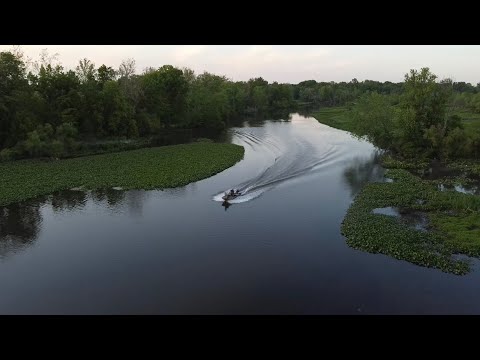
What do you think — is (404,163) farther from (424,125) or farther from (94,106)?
(94,106)

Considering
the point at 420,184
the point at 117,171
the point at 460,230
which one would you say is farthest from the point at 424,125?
the point at 117,171

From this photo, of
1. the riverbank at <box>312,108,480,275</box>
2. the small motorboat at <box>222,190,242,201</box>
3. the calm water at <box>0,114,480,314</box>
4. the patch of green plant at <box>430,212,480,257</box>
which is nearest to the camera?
the calm water at <box>0,114,480,314</box>

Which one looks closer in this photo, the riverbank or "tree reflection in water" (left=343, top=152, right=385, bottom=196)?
the riverbank

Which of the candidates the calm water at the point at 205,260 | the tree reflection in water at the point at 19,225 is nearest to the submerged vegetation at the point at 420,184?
the calm water at the point at 205,260

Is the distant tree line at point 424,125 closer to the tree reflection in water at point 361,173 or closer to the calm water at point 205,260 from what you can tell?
the tree reflection in water at point 361,173

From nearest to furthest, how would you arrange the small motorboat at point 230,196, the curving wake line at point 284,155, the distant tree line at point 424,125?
the small motorboat at point 230,196, the curving wake line at point 284,155, the distant tree line at point 424,125

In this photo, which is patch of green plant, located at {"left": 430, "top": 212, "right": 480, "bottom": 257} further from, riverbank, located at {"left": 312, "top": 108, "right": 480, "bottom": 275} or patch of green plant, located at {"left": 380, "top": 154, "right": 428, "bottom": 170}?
patch of green plant, located at {"left": 380, "top": 154, "right": 428, "bottom": 170}

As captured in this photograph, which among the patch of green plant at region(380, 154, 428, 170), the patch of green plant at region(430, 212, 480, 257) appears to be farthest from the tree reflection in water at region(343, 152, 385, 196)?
the patch of green plant at region(430, 212, 480, 257)
